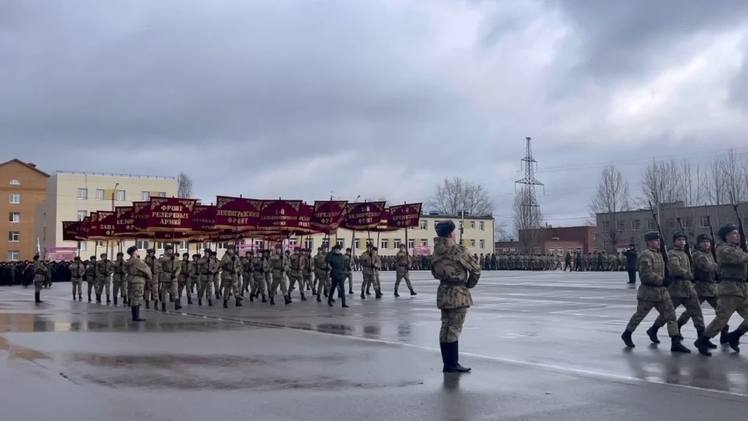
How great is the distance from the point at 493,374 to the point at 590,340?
4305 mm

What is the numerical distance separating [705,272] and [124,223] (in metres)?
23.4

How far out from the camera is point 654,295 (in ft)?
40.2

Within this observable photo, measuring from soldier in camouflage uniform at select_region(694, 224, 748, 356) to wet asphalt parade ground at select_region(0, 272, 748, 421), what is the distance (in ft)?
1.34

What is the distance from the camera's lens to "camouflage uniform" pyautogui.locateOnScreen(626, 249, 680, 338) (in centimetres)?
1221

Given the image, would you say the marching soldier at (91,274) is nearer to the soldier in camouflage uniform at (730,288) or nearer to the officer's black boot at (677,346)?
the officer's black boot at (677,346)

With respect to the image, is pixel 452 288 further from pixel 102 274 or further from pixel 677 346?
pixel 102 274

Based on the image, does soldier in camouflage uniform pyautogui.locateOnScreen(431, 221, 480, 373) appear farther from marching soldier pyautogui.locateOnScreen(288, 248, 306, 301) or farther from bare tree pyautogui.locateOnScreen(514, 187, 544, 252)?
bare tree pyautogui.locateOnScreen(514, 187, 544, 252)

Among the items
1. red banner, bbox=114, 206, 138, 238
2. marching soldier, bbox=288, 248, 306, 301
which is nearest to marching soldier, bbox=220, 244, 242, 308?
marching soldier, bbox=288, 248, 306, 301

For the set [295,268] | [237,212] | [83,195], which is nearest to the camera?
[237,212]

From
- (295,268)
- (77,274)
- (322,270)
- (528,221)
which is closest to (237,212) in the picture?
(295,268)

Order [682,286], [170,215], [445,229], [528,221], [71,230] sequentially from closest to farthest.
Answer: [445,229] → [682,286] → [170,215] → [71,230] → [528,221]

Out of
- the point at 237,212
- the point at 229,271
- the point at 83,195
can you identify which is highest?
the point at 83,195

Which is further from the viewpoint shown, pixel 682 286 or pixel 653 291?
pixel 682 286

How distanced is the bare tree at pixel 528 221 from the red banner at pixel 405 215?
67582mm
